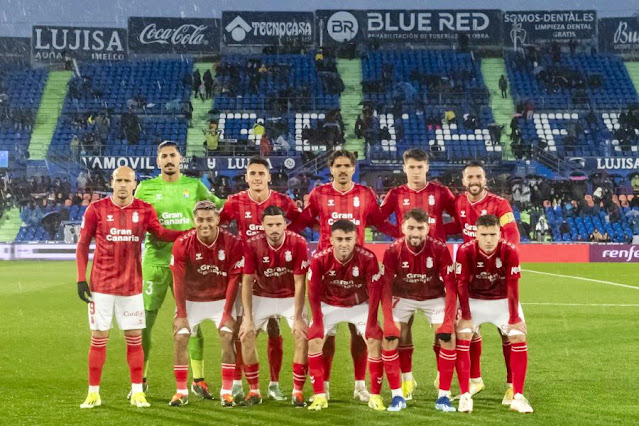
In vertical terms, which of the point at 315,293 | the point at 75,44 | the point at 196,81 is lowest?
the point at 315,293

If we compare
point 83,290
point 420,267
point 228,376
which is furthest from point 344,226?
point 83,290

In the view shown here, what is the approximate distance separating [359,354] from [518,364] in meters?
1.32

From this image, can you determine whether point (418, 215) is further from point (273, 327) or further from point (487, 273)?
point (273, 327)

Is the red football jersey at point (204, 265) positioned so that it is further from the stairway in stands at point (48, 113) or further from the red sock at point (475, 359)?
the stairway in stands at point (48, 113)

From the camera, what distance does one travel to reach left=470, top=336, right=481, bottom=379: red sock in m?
7.40

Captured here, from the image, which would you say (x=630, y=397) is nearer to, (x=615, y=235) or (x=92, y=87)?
(x=615, y=235)

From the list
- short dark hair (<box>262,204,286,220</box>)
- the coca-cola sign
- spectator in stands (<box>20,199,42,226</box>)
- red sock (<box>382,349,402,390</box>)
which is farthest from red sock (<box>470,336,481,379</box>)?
the coca-cola sign

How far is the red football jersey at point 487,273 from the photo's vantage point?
6699mm

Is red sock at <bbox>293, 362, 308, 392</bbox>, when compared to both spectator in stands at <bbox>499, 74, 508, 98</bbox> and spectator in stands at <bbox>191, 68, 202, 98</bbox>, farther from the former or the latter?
spectator in stands at <bbox>499, 74, 508, 98</bbox>

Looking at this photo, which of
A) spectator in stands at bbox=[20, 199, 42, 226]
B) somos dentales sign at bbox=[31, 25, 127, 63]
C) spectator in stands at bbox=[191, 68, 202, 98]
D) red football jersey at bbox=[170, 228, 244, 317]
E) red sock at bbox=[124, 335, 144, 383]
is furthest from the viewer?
somos dentales sign at bbox=[31, 25, 127, 63]

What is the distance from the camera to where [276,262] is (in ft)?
23.1

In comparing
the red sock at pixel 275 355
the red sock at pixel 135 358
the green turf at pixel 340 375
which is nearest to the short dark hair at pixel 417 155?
the red sock at pixel 275 355

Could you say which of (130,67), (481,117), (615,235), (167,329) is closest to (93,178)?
(130,67)

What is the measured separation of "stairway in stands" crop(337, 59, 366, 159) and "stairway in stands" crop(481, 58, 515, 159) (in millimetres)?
5753
